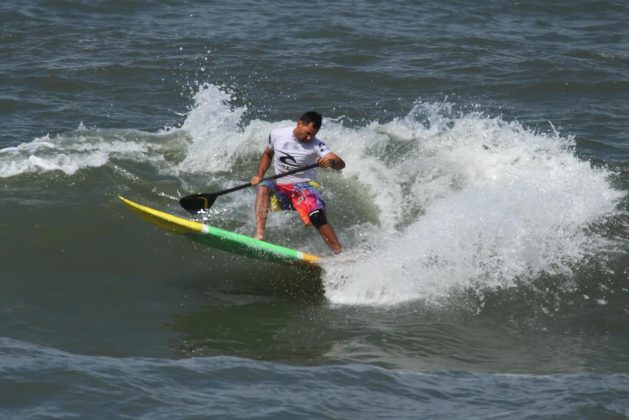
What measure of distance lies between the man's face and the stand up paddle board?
103 cm

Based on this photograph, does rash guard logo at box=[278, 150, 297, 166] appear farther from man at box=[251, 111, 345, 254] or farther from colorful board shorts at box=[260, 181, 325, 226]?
colorful board shorts at box=[260, 181, 325, 226]

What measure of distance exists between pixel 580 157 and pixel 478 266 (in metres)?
4.52

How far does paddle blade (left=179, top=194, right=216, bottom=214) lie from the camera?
1049cm

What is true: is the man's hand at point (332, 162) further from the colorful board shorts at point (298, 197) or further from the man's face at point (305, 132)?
the colorful board shorts at point (298, 197)

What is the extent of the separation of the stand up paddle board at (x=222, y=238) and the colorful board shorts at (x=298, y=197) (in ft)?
1.16

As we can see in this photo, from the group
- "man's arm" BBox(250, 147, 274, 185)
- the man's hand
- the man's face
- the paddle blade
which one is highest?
the man's face

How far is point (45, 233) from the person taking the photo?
1104cm

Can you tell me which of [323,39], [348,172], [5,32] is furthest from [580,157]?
[5,32]

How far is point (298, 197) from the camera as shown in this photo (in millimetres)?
10188

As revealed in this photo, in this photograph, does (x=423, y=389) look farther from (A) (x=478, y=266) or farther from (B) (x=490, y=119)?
(B) (x=490, y=119)

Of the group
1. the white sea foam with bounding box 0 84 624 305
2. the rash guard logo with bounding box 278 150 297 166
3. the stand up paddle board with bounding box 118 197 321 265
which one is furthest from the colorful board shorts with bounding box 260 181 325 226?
the white sea foam with bounding box 0 84 624 305

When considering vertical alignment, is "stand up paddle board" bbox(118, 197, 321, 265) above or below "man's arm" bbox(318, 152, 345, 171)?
below

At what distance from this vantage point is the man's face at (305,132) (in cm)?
998

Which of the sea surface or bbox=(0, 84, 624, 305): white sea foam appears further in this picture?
bbox=(0, 84, 624, 305): white sea foam
